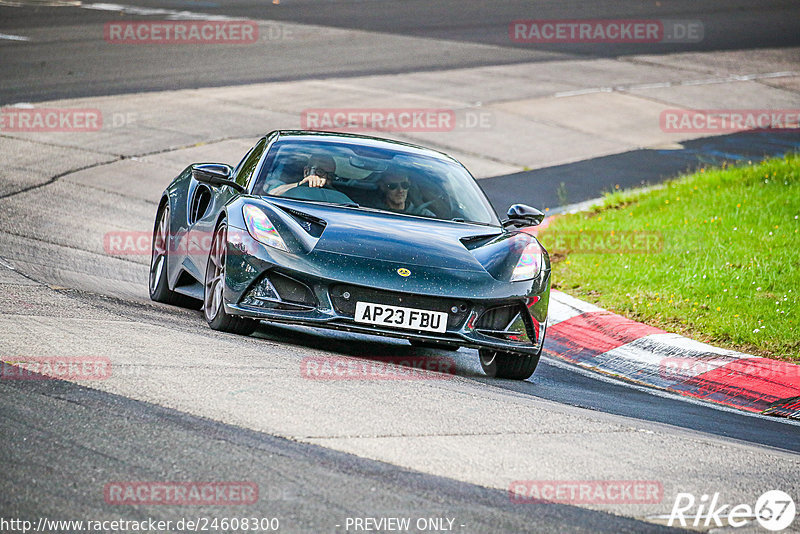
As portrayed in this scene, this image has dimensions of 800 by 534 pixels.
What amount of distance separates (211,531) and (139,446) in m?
0.79

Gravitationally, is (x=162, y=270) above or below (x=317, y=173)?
below

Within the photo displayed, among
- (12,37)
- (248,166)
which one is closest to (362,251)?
(248,166)

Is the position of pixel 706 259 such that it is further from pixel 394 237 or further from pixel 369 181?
pixel 394 237

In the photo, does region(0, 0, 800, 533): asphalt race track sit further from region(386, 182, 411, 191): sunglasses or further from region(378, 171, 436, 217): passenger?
region(386, 182, 411, 191): sunglasses

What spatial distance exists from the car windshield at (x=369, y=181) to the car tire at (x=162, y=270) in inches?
50.1

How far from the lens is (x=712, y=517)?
14.5ft

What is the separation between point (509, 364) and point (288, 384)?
2061mm

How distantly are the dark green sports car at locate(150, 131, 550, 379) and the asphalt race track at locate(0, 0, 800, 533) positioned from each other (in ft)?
0.98

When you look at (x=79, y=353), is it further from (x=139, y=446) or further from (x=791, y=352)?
(x=791, y=352)

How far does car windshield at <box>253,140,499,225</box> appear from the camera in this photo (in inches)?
300

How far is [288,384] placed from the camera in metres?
5.59

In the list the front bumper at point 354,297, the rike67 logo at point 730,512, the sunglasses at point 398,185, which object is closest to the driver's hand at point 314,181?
the sunglasses at point 398,185

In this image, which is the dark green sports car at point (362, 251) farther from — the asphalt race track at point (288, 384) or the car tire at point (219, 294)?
the asphalt race track at point (288, 384)

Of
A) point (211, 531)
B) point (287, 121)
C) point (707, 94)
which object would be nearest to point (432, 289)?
point (211, 531)
